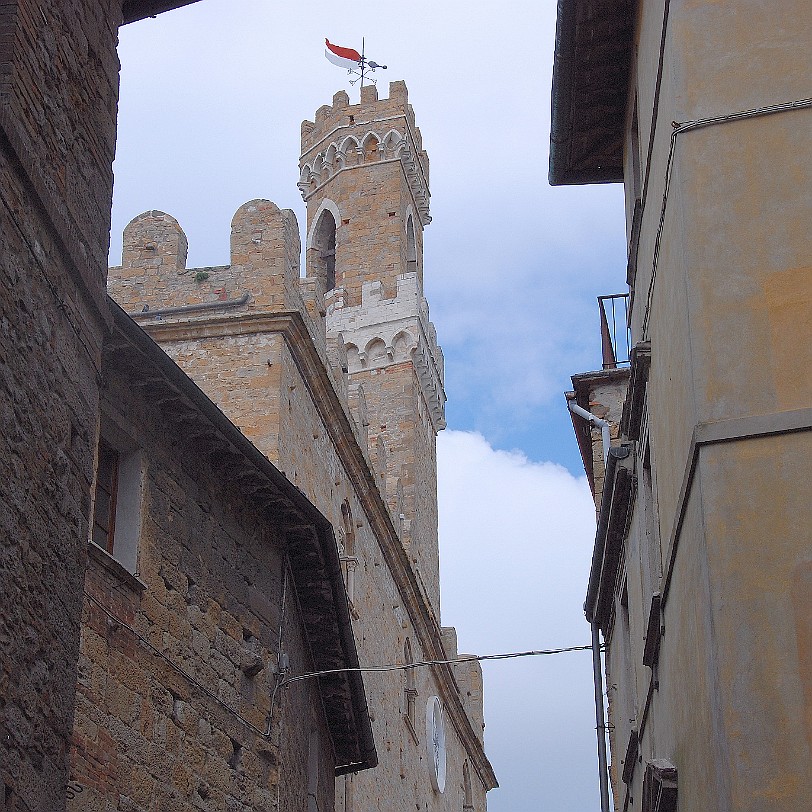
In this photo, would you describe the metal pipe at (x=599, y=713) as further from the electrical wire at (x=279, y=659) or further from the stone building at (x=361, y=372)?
the electrical wire at (x=279, y=659)

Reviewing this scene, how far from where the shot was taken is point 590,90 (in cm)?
1159

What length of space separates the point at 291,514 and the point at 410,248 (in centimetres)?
2166

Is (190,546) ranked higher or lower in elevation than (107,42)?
lower

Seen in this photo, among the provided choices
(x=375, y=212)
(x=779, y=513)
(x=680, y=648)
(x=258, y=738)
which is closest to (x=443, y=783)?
(x=375, y=212)

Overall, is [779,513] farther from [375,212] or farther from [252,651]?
[375,212]

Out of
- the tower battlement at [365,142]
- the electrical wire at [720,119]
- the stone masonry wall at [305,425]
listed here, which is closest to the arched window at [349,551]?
the stone masonry wall at [305,425]

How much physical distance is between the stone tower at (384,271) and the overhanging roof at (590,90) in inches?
582

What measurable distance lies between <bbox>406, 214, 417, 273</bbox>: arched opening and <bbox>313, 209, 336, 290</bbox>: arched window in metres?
1.51

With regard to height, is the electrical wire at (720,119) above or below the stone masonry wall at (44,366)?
above

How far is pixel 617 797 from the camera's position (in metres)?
14.6

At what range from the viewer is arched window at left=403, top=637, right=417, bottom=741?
23.9m

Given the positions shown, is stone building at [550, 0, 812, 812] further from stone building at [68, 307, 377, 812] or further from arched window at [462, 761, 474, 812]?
arched window at [462, 761, 474, 812]

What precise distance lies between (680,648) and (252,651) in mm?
3547

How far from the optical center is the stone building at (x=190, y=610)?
29.4ft
